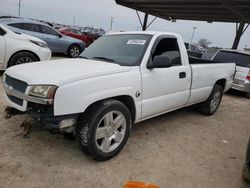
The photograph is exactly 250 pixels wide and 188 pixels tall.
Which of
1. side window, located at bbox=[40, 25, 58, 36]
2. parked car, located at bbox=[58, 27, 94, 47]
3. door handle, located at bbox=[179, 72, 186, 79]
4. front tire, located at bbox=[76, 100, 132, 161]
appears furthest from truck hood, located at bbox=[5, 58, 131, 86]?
parked car, located at bbox=[58, 27, 94, 47]

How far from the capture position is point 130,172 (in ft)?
9.82

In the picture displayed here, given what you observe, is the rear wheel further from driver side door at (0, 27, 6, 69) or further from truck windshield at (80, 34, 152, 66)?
truck windshield at (80, 34, 152, 66)

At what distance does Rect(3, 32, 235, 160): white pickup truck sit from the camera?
8.72ft

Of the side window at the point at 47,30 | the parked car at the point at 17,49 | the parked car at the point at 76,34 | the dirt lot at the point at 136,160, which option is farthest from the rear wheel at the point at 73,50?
the dirt lot at the point at 136,160

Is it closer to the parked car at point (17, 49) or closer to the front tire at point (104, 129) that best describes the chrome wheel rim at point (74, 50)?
A: the parked car at point (17, 49)

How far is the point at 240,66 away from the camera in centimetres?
836

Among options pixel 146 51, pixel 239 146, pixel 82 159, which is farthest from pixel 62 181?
pixel 239 146

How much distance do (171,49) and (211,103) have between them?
1.96m

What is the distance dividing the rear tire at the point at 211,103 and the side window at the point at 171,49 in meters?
1.64

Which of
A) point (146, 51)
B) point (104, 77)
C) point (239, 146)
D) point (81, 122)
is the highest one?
point (146, 51)

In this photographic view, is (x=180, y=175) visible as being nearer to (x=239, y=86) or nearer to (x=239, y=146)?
(x=239, y=146)

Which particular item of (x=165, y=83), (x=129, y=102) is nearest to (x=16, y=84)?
(x=129, y=102)

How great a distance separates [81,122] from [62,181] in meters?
0.70

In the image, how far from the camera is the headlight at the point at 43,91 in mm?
2561
